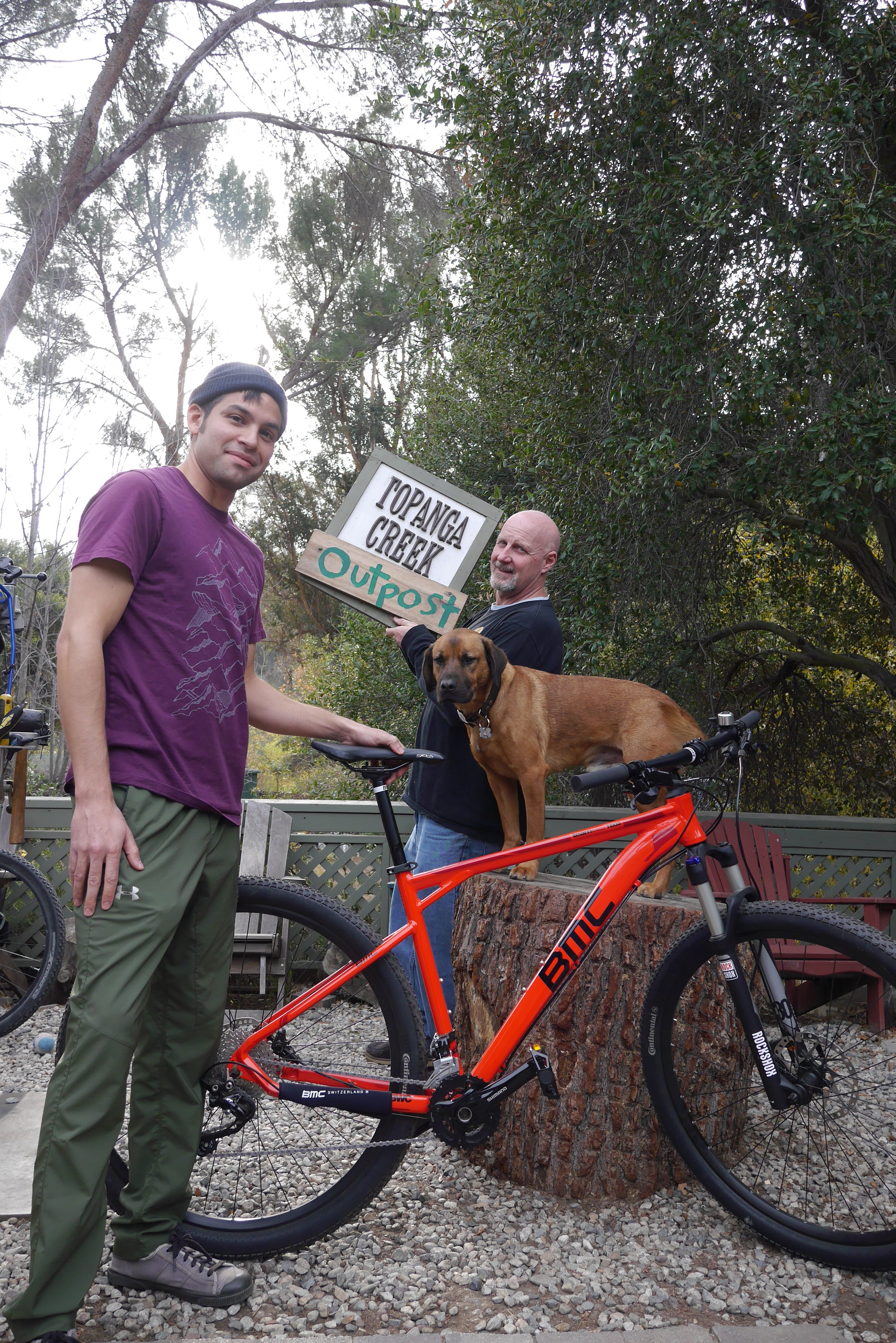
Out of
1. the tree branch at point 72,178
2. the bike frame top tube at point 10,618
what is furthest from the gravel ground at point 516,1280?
the tree branch at point 72,178

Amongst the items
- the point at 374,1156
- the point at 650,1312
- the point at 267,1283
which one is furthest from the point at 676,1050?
the point at 267,1283

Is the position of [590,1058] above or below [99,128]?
below

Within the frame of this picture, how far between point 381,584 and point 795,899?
365cm

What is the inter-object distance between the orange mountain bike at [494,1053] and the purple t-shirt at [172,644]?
0.29 meters

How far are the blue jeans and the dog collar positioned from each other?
409 mm

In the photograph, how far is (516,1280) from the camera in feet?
7.23

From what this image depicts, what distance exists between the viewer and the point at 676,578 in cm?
602

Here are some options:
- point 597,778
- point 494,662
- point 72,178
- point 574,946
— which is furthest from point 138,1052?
point 72,178

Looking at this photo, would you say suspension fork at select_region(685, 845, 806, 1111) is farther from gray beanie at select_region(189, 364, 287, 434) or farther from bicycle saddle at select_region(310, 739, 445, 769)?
gray beanie at select_region(189, 364, 287, 434)

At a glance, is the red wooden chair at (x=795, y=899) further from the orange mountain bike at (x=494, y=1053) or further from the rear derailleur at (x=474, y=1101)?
the rear derailleur at (x=474, y=1101)

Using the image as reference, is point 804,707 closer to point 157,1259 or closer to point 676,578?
point 676,578

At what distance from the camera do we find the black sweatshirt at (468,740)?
3.11 metres

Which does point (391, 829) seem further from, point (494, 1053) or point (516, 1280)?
point (516, 1280)

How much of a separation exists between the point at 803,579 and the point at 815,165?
379cm
